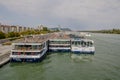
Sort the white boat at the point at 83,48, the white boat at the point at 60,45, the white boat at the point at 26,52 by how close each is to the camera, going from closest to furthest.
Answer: the white boat at the point at 26,52 → the white boat at the point at 83,48 → the white boat at the point at 60,45

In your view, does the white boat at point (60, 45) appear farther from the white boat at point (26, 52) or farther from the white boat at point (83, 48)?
the white boat at point (26, 52)

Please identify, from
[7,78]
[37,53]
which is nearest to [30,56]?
[37,53]

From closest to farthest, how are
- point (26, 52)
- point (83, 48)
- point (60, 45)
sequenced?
point (26, 52), point (83, 48), point (60, 45)

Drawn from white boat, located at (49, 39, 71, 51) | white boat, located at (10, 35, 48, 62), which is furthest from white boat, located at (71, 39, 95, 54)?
white boat, located at (10, 35, 48, 62)

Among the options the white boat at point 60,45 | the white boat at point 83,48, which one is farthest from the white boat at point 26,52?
the white boat at point 60,45

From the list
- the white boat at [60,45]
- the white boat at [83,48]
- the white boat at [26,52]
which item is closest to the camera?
the white boat at [26,52]

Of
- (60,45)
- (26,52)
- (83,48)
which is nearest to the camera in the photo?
(26,52)

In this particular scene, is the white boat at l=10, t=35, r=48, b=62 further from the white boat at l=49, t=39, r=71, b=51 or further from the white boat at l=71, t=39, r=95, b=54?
the white boat at l=49, t=39, r=71, b=51

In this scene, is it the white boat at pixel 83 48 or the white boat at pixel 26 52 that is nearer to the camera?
the white boat at pixel 26 52

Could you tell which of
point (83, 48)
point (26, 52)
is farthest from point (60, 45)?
point (26, 52)

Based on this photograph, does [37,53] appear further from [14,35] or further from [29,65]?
[14,35]

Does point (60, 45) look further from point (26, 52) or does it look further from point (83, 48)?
point (26, 52)
